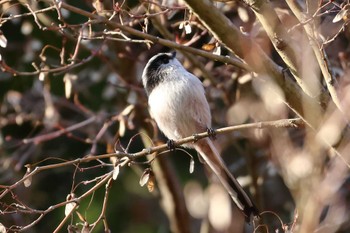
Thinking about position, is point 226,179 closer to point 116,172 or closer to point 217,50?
point 217,50

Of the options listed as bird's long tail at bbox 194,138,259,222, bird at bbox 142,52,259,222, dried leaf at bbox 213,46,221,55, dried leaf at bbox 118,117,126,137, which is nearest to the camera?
dried leaf at bbox 213,46,221,55

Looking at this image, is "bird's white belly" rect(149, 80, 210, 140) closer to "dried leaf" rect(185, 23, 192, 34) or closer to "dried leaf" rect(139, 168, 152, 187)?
"dried leaf" rect(185, 23, 192, 34)

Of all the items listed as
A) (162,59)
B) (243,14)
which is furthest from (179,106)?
(243,14)

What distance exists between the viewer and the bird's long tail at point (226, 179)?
4659 mm

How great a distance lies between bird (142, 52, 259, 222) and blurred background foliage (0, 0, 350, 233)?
8.8 inches

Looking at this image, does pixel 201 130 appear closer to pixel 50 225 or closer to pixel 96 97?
pixel 96 97

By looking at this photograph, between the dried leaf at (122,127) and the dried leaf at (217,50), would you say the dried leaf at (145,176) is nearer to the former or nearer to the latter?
the dried leaf at (217,50)

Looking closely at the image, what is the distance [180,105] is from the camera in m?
5.02

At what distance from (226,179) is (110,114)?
167cm

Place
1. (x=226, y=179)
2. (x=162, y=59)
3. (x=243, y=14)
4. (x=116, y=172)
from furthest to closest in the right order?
(x=162, y=59), (x=243, y=14), (x=226, y=179), (x=116, y=172)

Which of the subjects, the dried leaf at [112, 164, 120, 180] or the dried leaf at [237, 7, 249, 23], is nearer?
the dried leaf at [112, 164, 120, 180]

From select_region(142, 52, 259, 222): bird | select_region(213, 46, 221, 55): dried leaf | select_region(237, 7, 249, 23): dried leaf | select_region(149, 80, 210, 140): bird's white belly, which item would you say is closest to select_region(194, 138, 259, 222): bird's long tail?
Result: select_region(142, 52, 259, 222): bird

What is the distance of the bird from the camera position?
16.4 ft

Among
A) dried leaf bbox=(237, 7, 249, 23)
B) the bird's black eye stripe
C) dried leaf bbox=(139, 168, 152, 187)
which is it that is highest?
dried leaf bbox=(237, 7, 249, 23)
